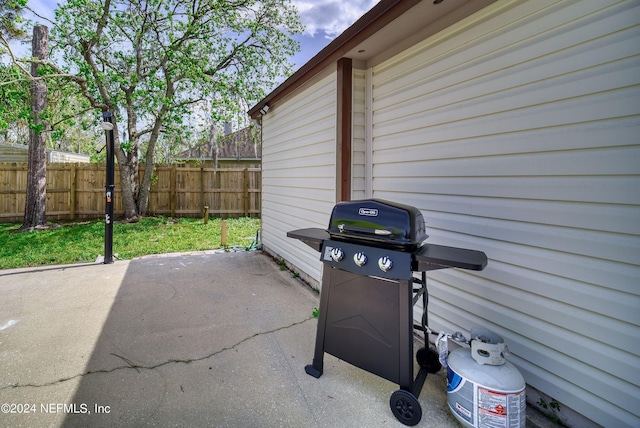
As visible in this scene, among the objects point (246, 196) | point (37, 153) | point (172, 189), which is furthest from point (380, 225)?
point (172, 189)

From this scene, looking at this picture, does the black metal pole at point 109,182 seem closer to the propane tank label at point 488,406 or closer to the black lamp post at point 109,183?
the black lamp post at point 109,183

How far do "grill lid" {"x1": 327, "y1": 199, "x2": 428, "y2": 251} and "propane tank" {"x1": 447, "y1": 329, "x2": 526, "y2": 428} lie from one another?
2.17 ft

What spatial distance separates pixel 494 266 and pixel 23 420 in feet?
9.65

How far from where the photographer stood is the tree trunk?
790cm

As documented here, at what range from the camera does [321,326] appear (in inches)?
84.4

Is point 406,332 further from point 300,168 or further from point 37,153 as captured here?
point 37,153

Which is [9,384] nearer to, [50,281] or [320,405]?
[320,405]

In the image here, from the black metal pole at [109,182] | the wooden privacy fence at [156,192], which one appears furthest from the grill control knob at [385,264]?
the wooden privacy fence at [156,192]

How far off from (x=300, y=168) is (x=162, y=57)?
25.3 ft

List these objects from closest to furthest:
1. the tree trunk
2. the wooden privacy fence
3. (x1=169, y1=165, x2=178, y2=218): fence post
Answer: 1. the tree trunk
2. the wooden privacy fence
3. (x1=169, y1=165, x2=178, y2=218): fence post

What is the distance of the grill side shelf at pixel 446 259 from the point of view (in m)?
1.54

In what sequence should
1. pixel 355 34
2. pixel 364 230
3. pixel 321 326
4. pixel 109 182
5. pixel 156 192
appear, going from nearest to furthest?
→ pixel 364 230, pixel 321 326, pixel 355 34, pixel 109 182, pixel 156 192

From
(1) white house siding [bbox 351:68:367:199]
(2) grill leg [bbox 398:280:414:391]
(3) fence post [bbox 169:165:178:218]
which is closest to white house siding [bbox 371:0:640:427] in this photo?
(2) grill leg [bbox 398:280:414:391]

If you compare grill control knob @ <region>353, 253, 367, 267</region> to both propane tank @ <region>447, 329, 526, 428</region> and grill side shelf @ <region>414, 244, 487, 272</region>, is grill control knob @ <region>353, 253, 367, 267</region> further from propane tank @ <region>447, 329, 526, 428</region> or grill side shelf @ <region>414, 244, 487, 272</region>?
propane tank @ <region>447, 329, 526, 428</region>
